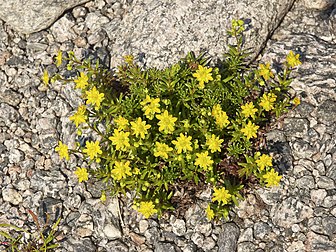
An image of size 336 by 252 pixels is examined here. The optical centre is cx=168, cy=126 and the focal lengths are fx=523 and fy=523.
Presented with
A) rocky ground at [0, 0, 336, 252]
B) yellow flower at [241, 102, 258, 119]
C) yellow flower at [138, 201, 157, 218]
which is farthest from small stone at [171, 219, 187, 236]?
yellow flower at [241, 102, 258, 119]

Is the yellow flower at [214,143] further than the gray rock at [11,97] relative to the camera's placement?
No

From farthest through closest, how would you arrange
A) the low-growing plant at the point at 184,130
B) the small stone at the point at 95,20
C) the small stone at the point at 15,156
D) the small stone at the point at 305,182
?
1. the small stone at the point at 95,20
2. the small stone at the point at 15,156
3. the small stone at the point at 305,182
4. the low-growing plant at the point at 184,130

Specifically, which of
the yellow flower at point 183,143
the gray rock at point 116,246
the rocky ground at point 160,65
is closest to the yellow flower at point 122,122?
the yellow flower at point 183,143

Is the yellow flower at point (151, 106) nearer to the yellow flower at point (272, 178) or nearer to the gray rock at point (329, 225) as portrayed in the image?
the yellow flower at point (272, 178)

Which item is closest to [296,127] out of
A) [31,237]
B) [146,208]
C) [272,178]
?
[272,178]

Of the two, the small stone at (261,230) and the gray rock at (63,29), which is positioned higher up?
the gray rock at (63,29)

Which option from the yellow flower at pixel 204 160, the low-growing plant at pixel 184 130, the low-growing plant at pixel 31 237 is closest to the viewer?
the yellow flower at pixel 204 160

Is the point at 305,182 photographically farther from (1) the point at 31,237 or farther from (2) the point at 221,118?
(1) the point at 31,237
